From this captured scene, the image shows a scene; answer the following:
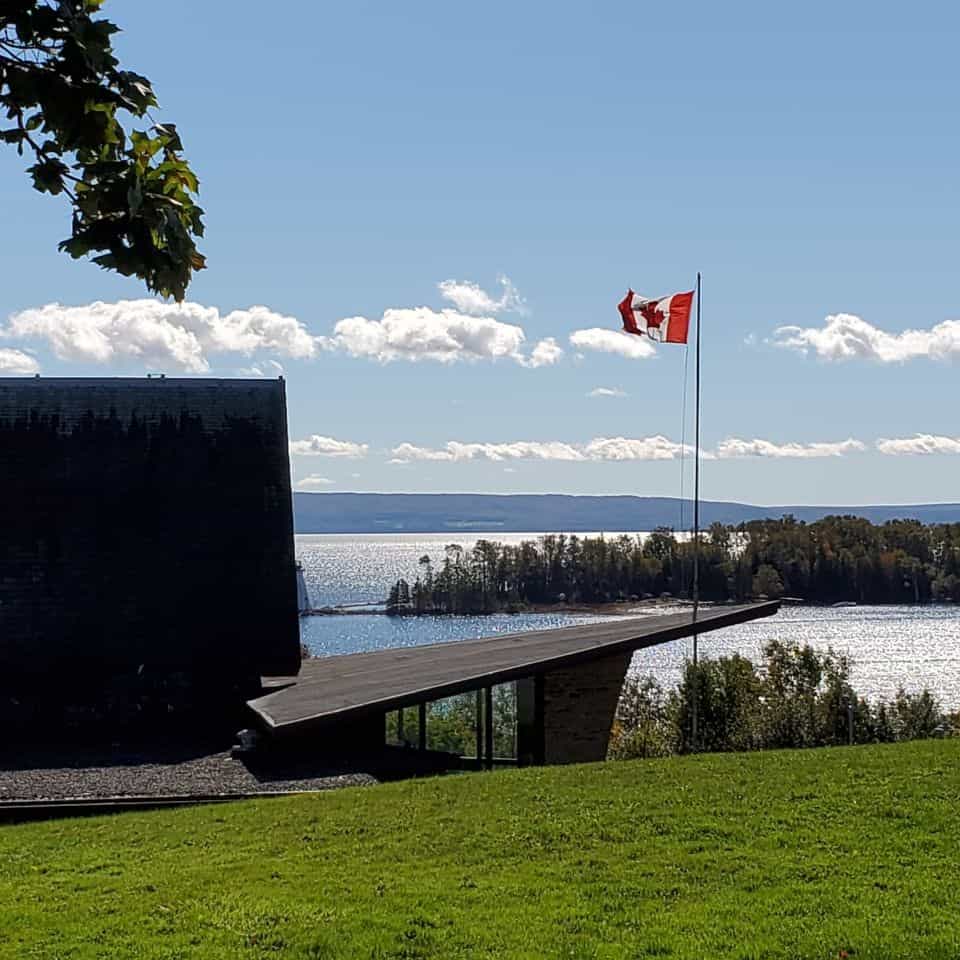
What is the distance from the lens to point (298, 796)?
13.9 meters

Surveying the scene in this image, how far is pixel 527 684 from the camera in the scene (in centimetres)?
1900

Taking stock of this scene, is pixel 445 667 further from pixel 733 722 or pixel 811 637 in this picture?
pixel 811 637

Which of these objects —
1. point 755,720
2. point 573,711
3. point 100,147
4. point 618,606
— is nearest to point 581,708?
point 573,711

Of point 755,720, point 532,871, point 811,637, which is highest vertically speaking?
point 532,871

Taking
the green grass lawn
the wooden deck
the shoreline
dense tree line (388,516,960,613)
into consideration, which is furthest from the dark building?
dense tree line (388,516,960,613)

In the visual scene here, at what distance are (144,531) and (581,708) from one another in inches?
344

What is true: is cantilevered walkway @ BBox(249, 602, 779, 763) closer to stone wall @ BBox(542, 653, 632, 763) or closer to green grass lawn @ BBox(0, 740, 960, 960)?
stone wall @ BBox(542, 653, 632, 763)

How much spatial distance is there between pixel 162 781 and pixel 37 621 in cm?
647

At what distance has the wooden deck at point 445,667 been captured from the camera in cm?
1518

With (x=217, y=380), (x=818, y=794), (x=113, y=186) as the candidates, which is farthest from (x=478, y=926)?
(x=217, y=380)

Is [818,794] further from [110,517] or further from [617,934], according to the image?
[110,517]

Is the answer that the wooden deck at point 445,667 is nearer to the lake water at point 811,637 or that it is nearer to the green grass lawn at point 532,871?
the green grass lawn at point 532,871

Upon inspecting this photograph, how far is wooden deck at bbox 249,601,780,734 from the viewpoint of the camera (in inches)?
598

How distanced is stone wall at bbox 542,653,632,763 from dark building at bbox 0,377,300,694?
18.2 feet
